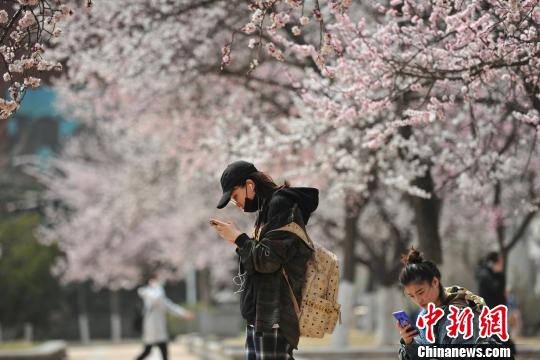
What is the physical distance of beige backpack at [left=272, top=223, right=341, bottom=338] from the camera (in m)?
5.87

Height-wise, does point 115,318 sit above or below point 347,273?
below

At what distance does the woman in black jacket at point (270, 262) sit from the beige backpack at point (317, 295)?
0.13ft

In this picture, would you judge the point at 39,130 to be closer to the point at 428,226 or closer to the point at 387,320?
the point at 387,320

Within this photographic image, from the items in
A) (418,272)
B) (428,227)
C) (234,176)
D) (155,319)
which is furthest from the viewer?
(155,319)

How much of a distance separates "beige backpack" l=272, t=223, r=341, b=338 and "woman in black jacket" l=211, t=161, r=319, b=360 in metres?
0.04

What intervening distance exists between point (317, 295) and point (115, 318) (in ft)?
134

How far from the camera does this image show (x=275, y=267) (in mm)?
5727

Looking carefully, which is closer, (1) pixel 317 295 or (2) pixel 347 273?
(1) pixel 317 295

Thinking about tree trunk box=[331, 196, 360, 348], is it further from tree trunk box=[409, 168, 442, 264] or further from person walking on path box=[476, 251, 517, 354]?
person walking on path box=[476, 251, 517, 354]

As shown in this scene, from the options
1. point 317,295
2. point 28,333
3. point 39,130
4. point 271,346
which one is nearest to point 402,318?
point 317,295

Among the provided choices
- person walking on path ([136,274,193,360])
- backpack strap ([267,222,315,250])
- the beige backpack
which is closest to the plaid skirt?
the beige backpack

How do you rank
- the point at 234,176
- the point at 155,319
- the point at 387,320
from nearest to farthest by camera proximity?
the point at 234,176, the point at 155,319, the point at 387,320

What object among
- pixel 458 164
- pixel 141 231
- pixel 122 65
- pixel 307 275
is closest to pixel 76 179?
pixel 141 231

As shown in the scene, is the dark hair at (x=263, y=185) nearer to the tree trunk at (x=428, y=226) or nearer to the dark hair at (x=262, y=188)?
the dark hair at (x=262, y=188)
